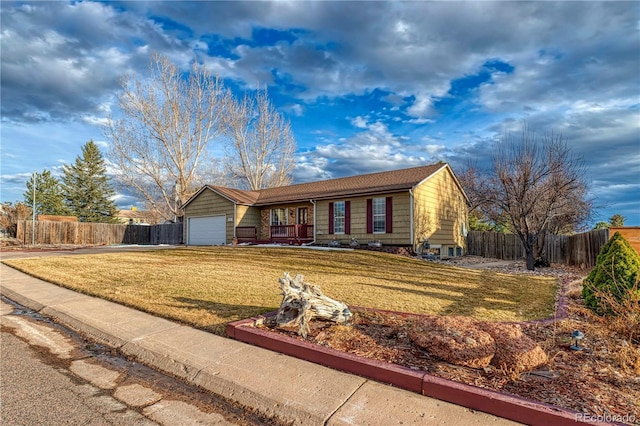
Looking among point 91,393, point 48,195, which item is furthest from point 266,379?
point 48,195

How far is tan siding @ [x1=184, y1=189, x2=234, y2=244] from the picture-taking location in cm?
2292

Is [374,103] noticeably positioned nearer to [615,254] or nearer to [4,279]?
[615,254]

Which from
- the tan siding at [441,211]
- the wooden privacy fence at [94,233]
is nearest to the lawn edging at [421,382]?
the tan siding at [441,211]

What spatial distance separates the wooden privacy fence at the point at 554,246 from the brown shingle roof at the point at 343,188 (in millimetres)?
5684

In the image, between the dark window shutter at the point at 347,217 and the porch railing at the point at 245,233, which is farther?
the porch railing at the point at 245,233

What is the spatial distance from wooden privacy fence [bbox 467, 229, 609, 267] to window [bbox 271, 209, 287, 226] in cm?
1166

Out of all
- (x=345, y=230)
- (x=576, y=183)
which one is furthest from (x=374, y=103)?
(x=576, y=183)

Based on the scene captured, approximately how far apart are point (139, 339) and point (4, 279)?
7941 millimetres

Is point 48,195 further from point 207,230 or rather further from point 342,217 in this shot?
point 342,217

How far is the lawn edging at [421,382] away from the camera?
8.31ft

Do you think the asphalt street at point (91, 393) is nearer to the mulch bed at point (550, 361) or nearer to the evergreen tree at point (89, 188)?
the mulch bed at point (550, 361)

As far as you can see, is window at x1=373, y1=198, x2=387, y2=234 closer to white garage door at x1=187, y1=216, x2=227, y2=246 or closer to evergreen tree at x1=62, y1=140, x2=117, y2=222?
white garage door at x1=187, y1=216, x2=227, y2=246

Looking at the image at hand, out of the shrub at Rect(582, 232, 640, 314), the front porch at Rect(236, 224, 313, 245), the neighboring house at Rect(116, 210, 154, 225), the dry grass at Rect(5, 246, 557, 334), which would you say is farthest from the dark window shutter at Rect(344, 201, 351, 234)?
the neighboring house at Rect(116, 210, 154, 225)

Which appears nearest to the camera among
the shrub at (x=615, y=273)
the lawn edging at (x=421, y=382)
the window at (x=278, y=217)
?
the lawn edging at (x=421, y=382)
